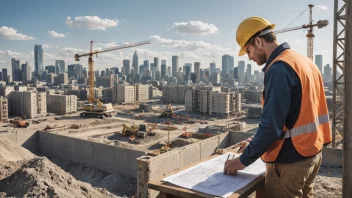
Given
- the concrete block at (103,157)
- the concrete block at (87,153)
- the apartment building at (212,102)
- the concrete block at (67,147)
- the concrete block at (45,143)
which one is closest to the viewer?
the concrete block at (103,157)

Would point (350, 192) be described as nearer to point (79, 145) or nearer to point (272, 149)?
→ point (272, 149)

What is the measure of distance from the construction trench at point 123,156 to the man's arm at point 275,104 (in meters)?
4.74

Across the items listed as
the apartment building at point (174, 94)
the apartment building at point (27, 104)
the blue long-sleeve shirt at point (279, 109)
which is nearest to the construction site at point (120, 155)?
the blue long-sleeve shirt at point (279, 109)

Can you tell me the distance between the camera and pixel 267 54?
7.04 ft

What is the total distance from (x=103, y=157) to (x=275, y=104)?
18519 millimetres

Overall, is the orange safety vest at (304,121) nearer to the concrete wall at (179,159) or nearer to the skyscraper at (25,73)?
the concrete wall at (179,159)

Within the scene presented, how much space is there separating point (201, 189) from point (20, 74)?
156263 mm

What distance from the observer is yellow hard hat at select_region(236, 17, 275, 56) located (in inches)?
82.4

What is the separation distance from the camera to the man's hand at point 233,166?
212cm

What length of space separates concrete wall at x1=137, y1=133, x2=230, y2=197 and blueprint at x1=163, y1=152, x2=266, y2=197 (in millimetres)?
168

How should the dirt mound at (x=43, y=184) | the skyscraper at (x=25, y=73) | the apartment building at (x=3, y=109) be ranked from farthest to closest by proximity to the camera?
the skyscraper at (x=25, y=73) < the apartment building at (x=3, y=109) < the dirt mound at (x=43, y=184)

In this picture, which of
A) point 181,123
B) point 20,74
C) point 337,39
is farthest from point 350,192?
point 20,74

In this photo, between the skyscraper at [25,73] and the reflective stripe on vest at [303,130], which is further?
the skyscraper at [25,73]

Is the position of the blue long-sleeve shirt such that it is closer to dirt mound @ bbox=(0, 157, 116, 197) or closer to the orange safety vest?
the orange safety vest
